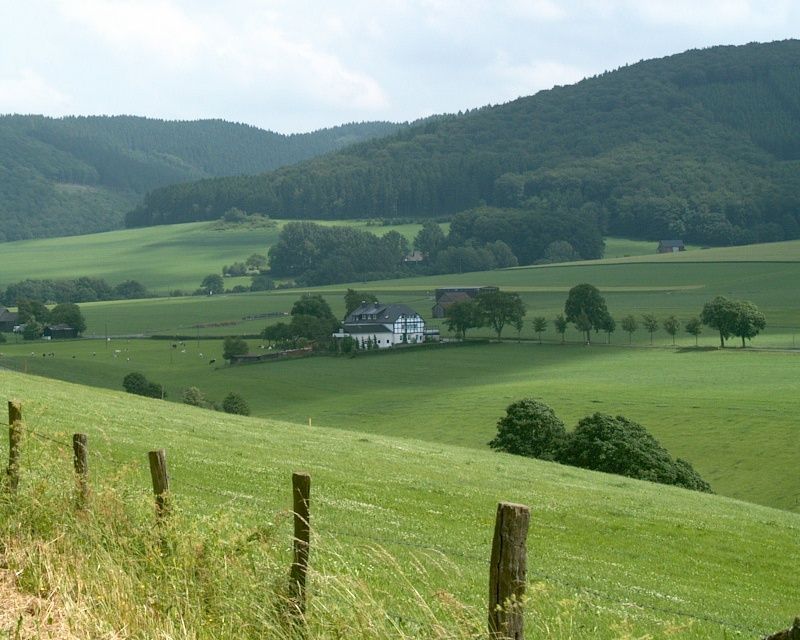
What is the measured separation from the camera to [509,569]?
22.9 feet

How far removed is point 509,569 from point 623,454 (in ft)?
114

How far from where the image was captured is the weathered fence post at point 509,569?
688 centimetres

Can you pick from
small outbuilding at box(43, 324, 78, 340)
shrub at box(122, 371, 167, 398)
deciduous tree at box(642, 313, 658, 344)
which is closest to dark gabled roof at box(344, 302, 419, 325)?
deciduous tree at box(642, 313, 658, 344)

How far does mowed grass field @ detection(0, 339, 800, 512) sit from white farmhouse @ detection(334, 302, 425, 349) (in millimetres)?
10326

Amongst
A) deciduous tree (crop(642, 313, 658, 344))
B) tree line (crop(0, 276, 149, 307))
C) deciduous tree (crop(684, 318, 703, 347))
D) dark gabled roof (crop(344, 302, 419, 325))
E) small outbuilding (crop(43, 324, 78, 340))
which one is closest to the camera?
deciduous tree (crop(684, 318, 703, 347))

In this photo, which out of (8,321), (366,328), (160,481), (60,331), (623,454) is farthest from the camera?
(8,321)

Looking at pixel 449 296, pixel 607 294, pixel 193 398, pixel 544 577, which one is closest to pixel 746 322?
pixel 607 294

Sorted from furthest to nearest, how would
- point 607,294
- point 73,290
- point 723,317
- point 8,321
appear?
point 73,290 → point 607,294 → point 8,321 → point 723,317

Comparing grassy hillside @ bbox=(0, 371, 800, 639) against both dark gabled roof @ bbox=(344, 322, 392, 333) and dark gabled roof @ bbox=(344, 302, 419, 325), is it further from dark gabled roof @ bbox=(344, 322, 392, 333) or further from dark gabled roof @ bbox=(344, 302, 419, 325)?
dark gabled roof @ bbox=(344, 302, 419, 325)

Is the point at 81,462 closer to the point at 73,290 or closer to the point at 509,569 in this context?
the point at 509,569

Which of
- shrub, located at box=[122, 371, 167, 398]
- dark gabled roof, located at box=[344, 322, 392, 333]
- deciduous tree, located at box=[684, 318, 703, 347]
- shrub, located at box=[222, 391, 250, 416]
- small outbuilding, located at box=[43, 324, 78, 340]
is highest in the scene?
deciduous tree, located at box=[684, 318, 703, 347]

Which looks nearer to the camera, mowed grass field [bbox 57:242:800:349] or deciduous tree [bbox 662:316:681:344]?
deciduous tree [bbox 662:316:681:344]

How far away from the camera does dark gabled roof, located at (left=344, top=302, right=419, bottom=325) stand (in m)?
116

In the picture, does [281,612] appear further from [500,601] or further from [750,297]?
[750,297]
